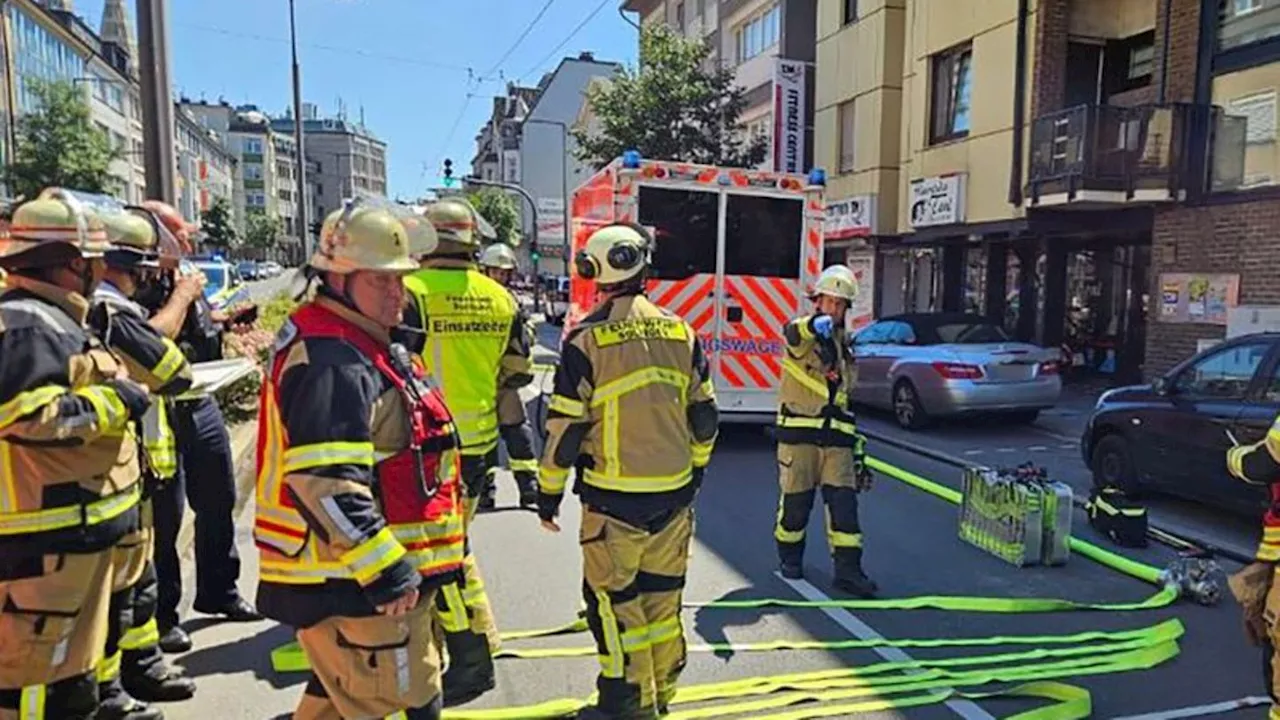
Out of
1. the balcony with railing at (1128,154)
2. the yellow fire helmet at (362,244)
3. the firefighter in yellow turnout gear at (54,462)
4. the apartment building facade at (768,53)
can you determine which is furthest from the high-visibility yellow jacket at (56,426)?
the apartment building facade at (768,53)

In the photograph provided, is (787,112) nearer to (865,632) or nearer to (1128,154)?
(1128,154)

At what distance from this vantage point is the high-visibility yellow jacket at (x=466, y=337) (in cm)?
405

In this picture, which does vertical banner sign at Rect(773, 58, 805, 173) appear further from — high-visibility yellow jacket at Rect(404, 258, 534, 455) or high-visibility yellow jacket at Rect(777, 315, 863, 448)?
high-visibility yellow jacket at Rect(404, 258, 534, 455)

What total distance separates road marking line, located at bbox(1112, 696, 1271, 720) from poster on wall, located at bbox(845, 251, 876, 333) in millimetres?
16258

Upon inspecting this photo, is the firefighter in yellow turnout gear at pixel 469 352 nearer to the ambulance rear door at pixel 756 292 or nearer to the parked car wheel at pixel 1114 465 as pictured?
the ambulance rear door at pixel 756 292

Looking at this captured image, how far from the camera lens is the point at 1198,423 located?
6.97m

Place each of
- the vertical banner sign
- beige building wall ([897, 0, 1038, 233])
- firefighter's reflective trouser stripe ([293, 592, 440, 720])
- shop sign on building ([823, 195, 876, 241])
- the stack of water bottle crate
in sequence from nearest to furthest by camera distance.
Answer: firefighter's reflective trouser stripe ([293, 592, 440, 720]) → the stack of water bottle crate → beige building wall ([897, 0, 1038, 233]) → shop sign on building ([823, 195, 876, 241]) → the vertical banner sign

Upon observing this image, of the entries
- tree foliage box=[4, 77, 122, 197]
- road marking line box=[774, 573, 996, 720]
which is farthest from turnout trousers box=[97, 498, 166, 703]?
tree foliage box=[4, 77, 122, 197]

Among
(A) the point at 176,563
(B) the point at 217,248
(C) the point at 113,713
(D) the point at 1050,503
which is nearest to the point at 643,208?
(D) the point at 1050,503

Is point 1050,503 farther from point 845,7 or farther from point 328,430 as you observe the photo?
point 845,7

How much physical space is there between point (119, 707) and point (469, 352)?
1.93 metres

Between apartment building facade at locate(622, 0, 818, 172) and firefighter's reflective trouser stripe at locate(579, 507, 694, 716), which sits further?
apartment building facade at locate(622, 0, 818, 172)

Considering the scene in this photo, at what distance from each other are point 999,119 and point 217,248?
5906 centimetres

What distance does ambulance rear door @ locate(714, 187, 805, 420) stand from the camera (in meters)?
9.66
